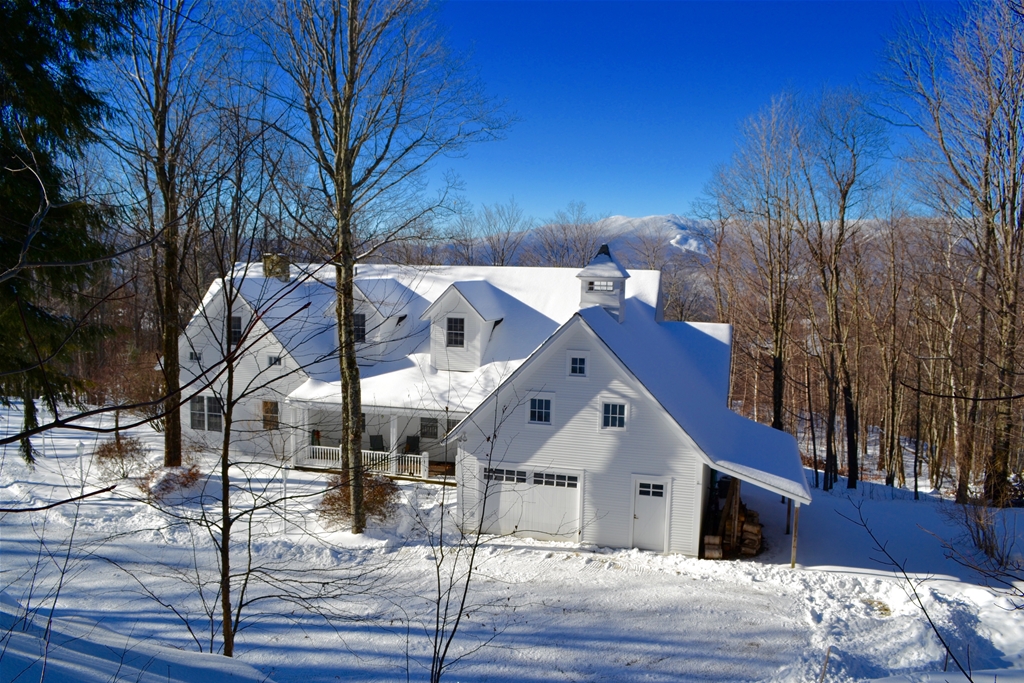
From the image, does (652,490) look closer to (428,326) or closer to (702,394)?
(702,394)

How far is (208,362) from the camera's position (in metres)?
21.9

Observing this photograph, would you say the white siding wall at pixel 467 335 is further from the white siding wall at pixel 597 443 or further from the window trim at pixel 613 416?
the window trim at pixel 613 416

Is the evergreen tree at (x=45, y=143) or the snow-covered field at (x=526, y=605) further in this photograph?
the snow-covered field at (x=526, y=605)

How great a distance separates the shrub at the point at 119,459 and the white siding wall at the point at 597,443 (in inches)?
394

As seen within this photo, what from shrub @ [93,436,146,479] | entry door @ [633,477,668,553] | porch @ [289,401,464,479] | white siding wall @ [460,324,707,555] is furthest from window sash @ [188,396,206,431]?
entry door @ [633,477,668,553]

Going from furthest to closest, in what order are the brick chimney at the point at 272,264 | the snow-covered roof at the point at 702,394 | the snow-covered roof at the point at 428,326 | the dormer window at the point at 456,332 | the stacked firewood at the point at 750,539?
1. the dormer window at the point at 456,332
2. the snow-covered roof at the point at 428,326
3. the stacked firewood at the point at 750,539
4. the snow-covered roof at the point at 702,394
5. the brick chimney at the point at 272,264

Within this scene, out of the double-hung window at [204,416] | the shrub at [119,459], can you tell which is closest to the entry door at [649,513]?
the shrub at [119,459]

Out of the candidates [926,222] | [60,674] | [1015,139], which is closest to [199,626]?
[60,674]

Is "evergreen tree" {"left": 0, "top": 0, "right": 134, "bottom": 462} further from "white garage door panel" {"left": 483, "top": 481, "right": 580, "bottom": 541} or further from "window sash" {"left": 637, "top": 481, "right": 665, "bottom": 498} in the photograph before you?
"window sash" {"left": 637, "top": 481, "right": 665, "bottom": 498}

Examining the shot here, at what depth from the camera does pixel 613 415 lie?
14.6 m

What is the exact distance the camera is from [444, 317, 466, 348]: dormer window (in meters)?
20.0

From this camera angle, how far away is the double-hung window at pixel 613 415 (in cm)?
1455

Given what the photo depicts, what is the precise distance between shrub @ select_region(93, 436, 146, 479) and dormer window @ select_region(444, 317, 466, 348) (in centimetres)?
968

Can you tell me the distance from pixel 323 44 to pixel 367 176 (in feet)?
9.64
